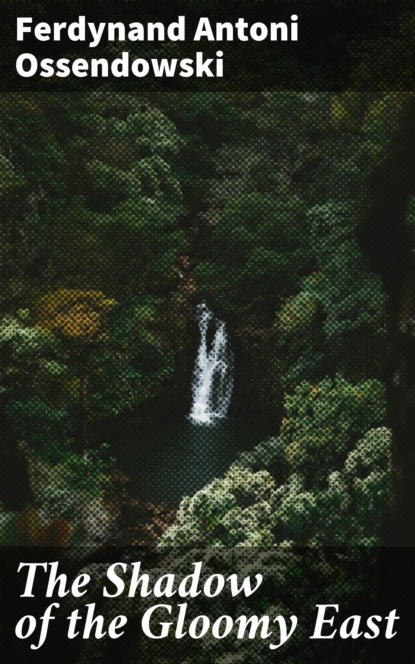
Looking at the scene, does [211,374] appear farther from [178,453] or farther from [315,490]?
[315,490]

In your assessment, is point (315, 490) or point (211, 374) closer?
point (315, 490)

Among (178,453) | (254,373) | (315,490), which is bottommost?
(315,490)

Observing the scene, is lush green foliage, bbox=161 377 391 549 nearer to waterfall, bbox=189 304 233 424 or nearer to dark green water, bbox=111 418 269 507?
dark green water, bbox=111 418 269 507

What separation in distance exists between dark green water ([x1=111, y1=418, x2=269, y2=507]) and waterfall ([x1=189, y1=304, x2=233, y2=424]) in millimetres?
227

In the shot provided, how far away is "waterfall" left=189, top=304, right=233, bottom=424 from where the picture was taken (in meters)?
10.5

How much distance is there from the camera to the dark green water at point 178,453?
9.40 meters

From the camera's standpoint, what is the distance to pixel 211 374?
35.0ft

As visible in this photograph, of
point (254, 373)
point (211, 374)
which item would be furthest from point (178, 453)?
point (254, 373)

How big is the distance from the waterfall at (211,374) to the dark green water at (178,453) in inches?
9.0

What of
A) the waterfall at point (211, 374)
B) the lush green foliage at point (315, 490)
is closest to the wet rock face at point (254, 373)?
the waterfall at point (211, 374)

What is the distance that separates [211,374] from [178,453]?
135 centimetres

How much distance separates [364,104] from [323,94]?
2.10 metres

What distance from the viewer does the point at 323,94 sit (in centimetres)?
1138

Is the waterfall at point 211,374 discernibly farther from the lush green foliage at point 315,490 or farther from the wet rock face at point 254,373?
the lush green foliage at point 315,490
